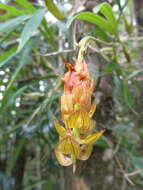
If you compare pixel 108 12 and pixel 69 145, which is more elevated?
pixel 108 12

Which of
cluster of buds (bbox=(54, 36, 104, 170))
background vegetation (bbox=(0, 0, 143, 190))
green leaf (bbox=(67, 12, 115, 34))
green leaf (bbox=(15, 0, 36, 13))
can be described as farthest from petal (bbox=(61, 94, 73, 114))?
green leaf (bbox=(15, 0, 36, 13))

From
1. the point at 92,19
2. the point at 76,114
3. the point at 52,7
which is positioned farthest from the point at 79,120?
the point at 52,7

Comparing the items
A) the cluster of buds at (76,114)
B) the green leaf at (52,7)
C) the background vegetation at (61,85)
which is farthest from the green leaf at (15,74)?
the cluster of buds at (76,114)

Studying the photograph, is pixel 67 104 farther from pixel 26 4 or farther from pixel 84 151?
pixel 26 4

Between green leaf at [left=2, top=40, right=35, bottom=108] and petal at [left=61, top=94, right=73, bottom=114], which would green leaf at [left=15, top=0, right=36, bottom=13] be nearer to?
green leaf at [left=2, top=40, right=35, bottom=108]

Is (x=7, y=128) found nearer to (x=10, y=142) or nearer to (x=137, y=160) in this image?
(x=10, y=142)

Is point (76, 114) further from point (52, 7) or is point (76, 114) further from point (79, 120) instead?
point (52, 7)

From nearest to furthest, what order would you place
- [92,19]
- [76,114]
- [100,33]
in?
[76,114]
[92,19]
[100,33]

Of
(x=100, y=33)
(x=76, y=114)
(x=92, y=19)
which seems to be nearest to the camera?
(x=76, y=114)

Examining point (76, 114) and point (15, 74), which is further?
point (15, 74)

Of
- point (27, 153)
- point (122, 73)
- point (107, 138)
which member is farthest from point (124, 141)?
point (27, 153)
